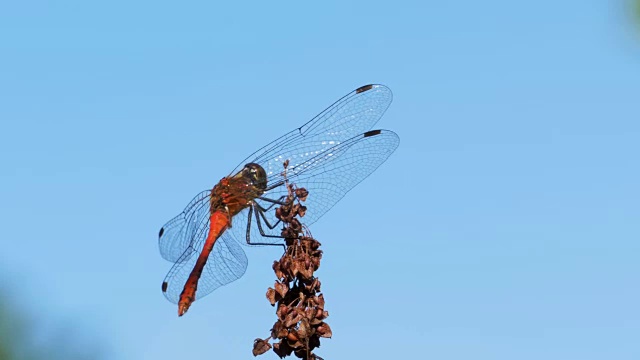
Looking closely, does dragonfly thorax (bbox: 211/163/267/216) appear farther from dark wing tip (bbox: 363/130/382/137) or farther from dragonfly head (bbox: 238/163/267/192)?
dark wing tip (bbox: 363/130/382/137)

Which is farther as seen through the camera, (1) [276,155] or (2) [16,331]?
(2) [16,331]

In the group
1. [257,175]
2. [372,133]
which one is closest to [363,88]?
[372,133]

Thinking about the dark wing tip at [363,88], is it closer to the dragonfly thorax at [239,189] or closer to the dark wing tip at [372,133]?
the dark wing tip at [372,133]

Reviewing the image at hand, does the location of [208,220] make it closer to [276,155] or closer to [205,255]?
[205,255]

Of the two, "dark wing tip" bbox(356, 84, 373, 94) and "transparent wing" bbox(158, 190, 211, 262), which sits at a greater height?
"dark wing tip" bbox(356, 84, 373, 94)

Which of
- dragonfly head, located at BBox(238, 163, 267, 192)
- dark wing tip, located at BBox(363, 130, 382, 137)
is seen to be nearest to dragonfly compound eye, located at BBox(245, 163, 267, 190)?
dragonfly head, located at BBox(238, 163, 267, 192)

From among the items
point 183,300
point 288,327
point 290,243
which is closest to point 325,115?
point 183,300

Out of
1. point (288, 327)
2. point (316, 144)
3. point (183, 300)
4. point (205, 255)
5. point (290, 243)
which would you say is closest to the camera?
point (288, 327)

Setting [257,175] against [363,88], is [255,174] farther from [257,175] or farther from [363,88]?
[363,88]
